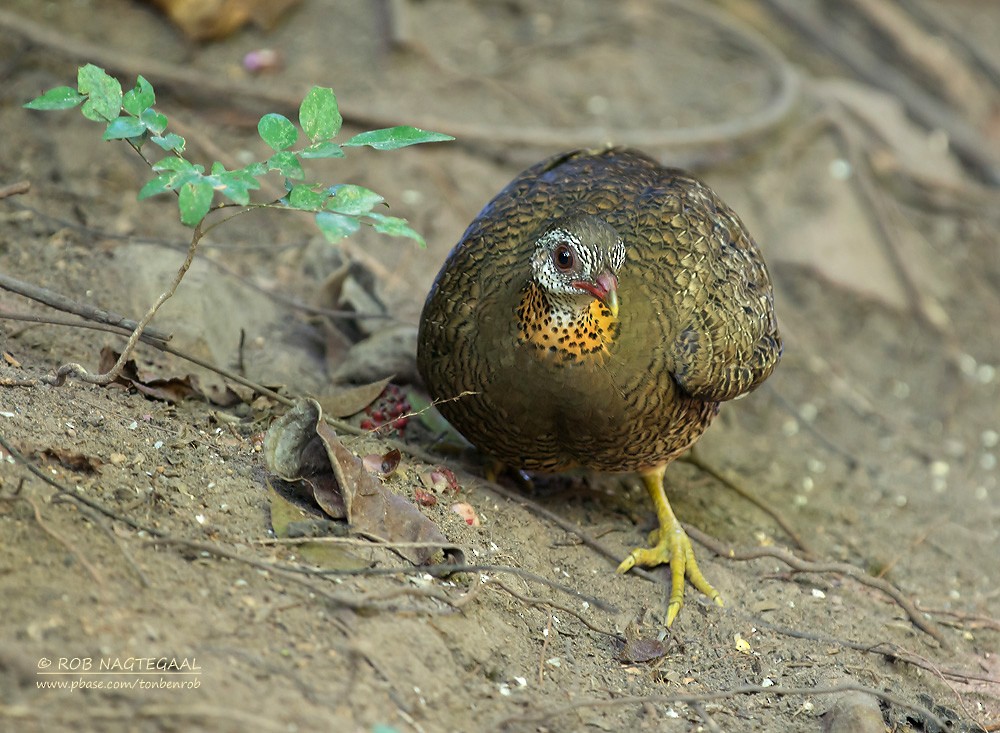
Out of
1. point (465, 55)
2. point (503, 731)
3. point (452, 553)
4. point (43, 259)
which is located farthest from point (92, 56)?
point (503, 731)

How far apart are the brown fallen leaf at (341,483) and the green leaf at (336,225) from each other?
0.59 meters

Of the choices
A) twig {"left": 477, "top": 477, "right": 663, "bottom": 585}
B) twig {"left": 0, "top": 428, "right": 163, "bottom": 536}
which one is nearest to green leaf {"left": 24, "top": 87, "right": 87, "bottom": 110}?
twig {"left": 0, "top": 428, "right": 163, "bottom": 536}

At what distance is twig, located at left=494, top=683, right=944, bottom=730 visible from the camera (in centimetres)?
283

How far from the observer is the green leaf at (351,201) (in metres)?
3.03

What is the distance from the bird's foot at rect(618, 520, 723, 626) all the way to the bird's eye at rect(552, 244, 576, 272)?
1145 millimetres

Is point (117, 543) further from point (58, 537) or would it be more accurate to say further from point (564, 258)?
point (564, 258)

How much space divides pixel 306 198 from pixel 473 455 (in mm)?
1538

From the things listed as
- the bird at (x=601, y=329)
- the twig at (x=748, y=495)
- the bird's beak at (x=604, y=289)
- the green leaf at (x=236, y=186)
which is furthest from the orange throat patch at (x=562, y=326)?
the twig at (x=748, y=495)

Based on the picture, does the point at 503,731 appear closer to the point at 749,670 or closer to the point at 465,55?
the point at 749,670

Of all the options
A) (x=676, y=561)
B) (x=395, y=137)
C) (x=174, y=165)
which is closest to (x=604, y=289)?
(x=395, y=137)

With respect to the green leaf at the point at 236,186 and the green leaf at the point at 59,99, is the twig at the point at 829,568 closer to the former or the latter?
the green leaf at the point at 236,186

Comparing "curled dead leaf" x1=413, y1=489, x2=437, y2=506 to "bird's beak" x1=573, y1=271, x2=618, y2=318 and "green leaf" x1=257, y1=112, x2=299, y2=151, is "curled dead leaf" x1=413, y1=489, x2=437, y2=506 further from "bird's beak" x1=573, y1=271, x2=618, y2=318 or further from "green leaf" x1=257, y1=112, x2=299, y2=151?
"green leaf" x1=257, y1=112, x2=299, y2=151

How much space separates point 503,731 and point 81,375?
1660mm

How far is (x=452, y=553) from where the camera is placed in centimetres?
325
